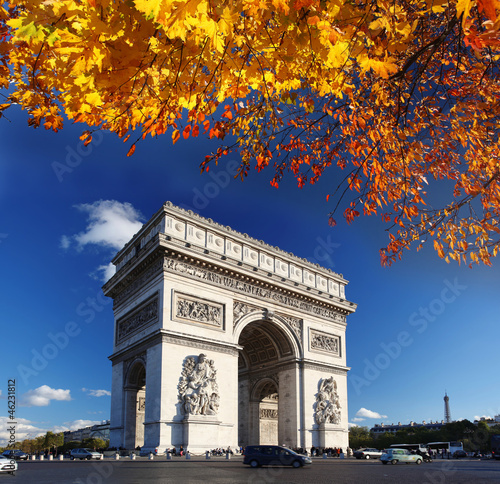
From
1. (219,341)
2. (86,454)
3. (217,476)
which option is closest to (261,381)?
(219,341)

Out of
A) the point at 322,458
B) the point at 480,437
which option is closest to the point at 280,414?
the point at 322,458

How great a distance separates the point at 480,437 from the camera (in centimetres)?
7500

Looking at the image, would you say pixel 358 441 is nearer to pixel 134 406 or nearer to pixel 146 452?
pixel 134 406

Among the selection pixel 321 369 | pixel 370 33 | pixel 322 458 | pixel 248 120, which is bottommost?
pixel 322 458

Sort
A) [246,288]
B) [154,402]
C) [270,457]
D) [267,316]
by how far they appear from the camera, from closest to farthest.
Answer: [270,457], [154,402], [246,288], [267,316]

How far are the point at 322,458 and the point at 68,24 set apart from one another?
99.3ft

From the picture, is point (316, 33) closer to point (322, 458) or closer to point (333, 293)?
point (322, 458)

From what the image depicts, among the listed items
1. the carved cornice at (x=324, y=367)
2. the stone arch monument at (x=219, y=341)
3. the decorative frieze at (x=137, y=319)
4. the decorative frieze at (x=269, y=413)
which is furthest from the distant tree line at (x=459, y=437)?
the decorative frieze at (x=137, y=319)

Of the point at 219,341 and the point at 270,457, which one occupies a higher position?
the point at 219,341

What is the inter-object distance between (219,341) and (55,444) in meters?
75.7

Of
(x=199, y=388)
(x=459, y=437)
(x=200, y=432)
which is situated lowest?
(x=459, y=437)

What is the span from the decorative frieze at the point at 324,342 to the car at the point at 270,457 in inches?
468

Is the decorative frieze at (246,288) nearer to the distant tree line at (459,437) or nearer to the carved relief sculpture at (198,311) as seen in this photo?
the carved relief sculpture at (198,311)

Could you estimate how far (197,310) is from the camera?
27.0 m
